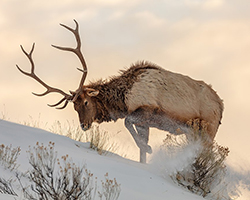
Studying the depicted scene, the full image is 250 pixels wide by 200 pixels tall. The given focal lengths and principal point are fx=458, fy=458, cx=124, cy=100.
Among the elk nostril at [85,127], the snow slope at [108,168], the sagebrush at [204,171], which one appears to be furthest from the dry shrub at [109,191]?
the elk nostril at [85,127]

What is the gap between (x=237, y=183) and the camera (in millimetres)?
8977

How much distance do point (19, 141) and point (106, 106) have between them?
2.97 m

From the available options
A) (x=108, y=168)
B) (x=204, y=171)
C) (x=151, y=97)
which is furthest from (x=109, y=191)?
(x=151, y=97)

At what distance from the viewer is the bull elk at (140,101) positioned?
10.1 metres

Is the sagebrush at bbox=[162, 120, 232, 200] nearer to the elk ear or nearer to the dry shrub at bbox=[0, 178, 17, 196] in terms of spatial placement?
the elk ear

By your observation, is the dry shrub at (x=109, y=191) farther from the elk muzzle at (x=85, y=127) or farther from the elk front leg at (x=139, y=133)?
the elk muzzle at (x=85, y=127)

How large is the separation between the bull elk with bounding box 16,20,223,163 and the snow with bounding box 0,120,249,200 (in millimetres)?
1526

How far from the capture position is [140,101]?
10.0 meters

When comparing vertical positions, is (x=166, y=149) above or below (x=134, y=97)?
below

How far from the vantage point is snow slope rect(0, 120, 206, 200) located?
6.55 metres

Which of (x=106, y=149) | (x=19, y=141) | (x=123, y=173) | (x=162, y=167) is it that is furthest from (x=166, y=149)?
(x=19, y=141)

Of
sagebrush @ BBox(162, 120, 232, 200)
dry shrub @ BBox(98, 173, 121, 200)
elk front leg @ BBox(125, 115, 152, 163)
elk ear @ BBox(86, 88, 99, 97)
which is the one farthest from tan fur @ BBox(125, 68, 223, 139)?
dry shrub @ BBox(98, 173, 121, 200)

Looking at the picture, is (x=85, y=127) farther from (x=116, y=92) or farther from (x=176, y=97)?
(x=176, y=97)

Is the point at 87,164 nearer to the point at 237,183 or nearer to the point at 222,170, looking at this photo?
the point at 222,170
